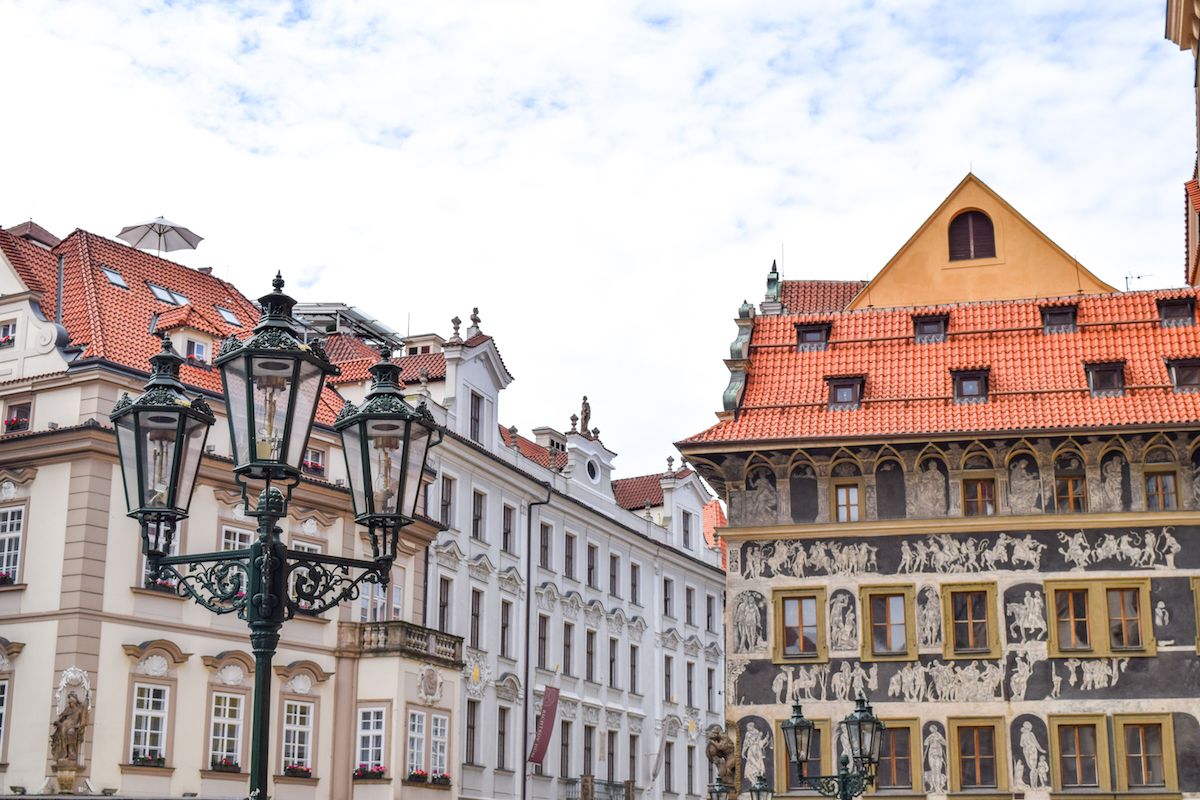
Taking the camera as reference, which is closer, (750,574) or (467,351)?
(750,574)

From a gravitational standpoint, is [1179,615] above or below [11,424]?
below

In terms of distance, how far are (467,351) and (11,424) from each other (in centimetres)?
1291

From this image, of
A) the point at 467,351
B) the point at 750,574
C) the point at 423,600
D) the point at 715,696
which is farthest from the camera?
the point at 715,696

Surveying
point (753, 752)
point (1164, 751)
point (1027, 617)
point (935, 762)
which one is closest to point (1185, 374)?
point (1027, 617)

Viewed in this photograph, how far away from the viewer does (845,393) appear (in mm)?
32312

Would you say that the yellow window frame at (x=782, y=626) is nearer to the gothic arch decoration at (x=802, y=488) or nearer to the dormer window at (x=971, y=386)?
the gothic arch decoration at (x=802, y=488)

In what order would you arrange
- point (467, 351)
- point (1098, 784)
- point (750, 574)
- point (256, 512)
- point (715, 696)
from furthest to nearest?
point (715, 696) → point (467, 351) → point (750, 574) → point (1098, 784) → point (256, 512)

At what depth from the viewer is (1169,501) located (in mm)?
30031

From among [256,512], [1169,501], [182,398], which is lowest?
[256,512]

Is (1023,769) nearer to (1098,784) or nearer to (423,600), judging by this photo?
(1098,784)

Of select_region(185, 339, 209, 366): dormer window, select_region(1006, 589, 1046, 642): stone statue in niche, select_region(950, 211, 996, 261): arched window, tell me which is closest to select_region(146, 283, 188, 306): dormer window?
select_region(185, 339, 209, 366): dormer window

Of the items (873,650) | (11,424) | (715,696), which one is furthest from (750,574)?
(715,696)

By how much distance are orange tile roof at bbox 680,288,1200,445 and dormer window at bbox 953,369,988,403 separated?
0.15 metres

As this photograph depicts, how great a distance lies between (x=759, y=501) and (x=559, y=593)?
1483cm
